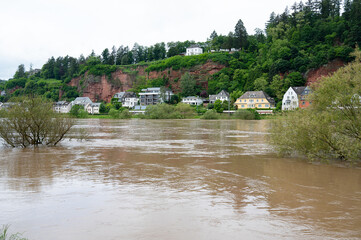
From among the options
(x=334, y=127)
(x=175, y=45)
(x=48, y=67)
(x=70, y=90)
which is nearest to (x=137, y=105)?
(x=70, y=90)

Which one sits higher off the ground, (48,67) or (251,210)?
(48,67)

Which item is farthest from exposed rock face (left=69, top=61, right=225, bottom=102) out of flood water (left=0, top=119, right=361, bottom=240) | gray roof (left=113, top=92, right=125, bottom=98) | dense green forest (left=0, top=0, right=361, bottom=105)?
flood water (left=0, top=119, right=361, bottom=240)

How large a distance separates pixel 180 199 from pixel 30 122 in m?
17.6

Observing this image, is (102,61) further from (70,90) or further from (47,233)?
(47,233)

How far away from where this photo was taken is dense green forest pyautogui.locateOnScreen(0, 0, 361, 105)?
89.0 meters

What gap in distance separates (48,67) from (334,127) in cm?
18803

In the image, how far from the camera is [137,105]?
12050cm

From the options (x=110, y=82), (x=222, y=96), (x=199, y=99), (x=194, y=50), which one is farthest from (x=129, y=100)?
(x=194, y=50)

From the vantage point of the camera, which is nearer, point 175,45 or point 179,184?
point 179,184

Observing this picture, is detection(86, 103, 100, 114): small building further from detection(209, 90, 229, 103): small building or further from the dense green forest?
detection(209, 90, 229, 103): small building

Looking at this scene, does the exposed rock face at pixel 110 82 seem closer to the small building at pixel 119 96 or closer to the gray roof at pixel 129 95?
the small building at pixel 119 96

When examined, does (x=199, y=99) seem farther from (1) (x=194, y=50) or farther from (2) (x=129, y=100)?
(1) (x=194, y=50)

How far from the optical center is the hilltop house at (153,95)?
4496 inches

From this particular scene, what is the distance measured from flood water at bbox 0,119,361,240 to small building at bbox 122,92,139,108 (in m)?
106
